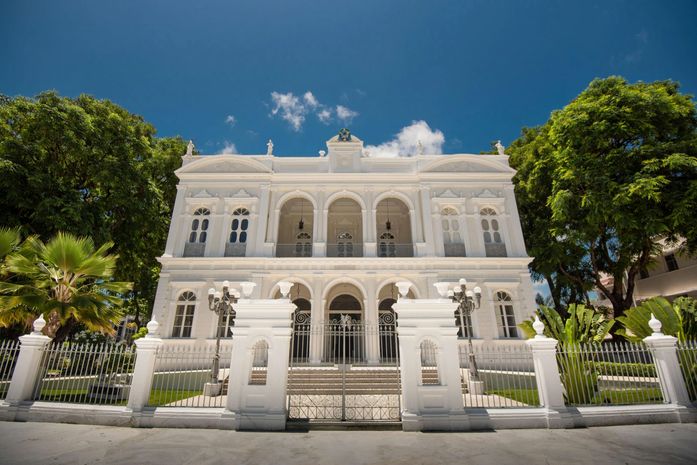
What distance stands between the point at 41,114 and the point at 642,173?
74.9 ft

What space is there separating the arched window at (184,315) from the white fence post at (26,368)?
281 inches

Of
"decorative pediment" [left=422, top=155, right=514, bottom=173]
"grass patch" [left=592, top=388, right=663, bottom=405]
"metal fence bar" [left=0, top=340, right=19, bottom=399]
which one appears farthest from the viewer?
"decorative pediment" [left=422, top=155, right=514, bottom=173]

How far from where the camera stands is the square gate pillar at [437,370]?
20.2 ft

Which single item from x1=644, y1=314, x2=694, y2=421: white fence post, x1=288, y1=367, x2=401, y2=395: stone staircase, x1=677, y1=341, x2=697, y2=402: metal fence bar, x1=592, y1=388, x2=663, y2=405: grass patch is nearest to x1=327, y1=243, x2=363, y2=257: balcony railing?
x1=288, y1=367, x2=401, y2=395: stone staircase

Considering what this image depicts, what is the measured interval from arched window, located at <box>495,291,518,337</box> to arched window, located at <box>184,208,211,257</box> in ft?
43.0

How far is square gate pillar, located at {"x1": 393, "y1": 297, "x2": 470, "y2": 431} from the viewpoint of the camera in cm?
617

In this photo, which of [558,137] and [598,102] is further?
[558,137]

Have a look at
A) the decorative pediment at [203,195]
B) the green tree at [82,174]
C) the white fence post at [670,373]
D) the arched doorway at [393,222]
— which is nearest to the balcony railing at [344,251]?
the arched doorway at [393,222]

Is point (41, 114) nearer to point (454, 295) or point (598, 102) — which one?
point (454, 295)

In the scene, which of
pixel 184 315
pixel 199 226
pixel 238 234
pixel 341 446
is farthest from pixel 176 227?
pixel 341 446

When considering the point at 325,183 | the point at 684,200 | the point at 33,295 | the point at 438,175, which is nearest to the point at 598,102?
the point at 684,200

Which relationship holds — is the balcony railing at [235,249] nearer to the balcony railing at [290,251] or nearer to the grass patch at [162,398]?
the balcony railing at [290,251]

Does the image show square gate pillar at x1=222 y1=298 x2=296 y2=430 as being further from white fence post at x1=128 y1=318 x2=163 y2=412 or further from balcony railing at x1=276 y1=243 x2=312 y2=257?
balcony railing at x1=276 y1=243 x2=312 y2=257

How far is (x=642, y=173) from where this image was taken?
43.0 feet
